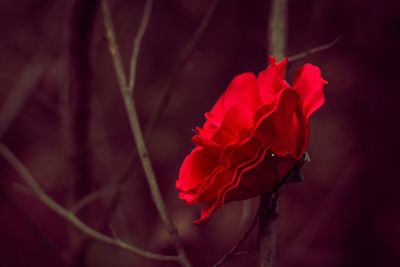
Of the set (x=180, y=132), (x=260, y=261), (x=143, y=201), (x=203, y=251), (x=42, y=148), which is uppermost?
(x=42, y=148)

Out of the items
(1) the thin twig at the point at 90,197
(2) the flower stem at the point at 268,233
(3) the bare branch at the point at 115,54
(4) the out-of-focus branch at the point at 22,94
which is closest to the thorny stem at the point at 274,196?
(2) the flower stem at the point at 268,233

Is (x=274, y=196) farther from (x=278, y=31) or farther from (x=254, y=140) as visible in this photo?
(x=278, y=31)

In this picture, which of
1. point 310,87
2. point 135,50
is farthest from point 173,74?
point 310,87

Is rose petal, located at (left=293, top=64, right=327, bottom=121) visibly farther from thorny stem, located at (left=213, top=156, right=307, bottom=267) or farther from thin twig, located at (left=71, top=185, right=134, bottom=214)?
thin twig, located at (left=71, top=185, right=134, bottom=214)

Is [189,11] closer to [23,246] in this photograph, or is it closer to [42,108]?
[42,108]

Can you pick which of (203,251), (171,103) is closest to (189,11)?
(171,103)
